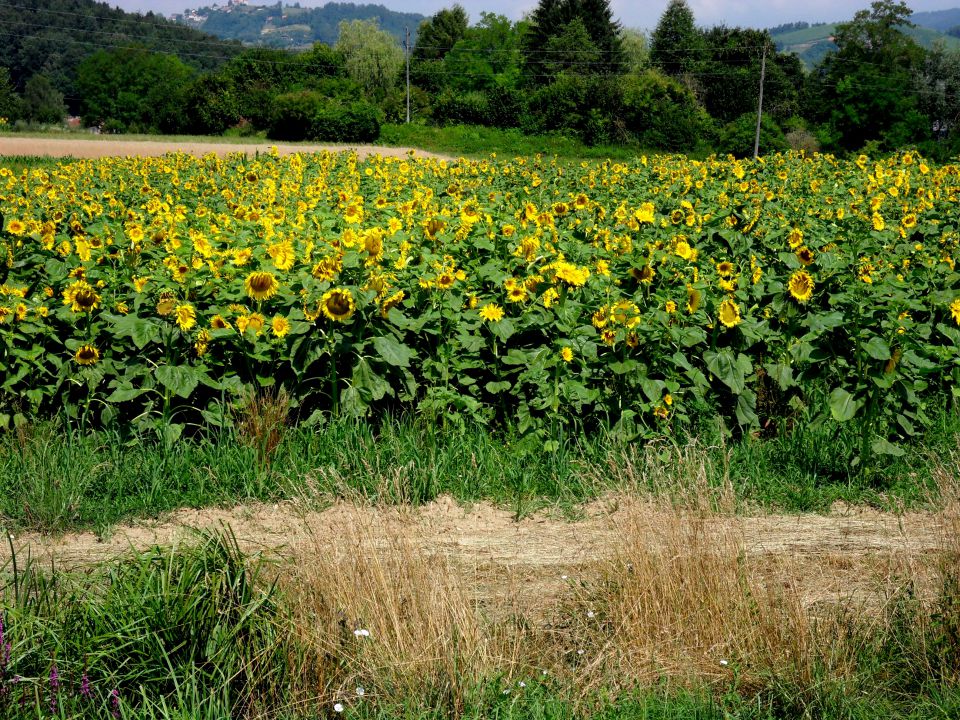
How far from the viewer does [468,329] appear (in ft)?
17.9

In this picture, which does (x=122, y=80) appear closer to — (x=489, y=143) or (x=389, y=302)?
(x=489, y=143)

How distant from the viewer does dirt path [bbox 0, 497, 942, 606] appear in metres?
3.97

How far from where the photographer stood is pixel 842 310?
5.74 m

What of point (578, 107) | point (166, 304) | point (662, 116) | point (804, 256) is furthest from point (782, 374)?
point (578, 107)

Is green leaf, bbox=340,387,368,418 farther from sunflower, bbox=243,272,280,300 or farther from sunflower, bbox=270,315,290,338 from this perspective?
sunflower, bbox=243,272,280,300

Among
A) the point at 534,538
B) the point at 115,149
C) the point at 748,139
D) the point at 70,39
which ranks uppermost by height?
the point at 70,39

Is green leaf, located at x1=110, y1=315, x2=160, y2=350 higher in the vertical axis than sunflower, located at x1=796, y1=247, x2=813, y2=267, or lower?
lower

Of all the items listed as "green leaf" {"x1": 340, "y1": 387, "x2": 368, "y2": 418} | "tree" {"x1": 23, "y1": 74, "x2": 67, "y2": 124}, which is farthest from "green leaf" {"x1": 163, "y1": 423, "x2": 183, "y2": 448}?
"tree" {"x1": 23, "y1": 74, "x2": 67, "y2": 124}

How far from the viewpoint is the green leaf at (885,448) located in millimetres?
4781

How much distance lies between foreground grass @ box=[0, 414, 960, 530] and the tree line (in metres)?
26.9

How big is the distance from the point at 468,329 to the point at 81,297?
209 cm

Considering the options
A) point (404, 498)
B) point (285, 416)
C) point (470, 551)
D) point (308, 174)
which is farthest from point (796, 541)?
point (308, 174)

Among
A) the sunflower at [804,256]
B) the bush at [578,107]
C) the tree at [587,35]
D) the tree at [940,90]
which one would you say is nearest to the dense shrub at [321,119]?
the bush at [578,107]

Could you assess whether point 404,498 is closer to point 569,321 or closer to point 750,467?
point 569,321
